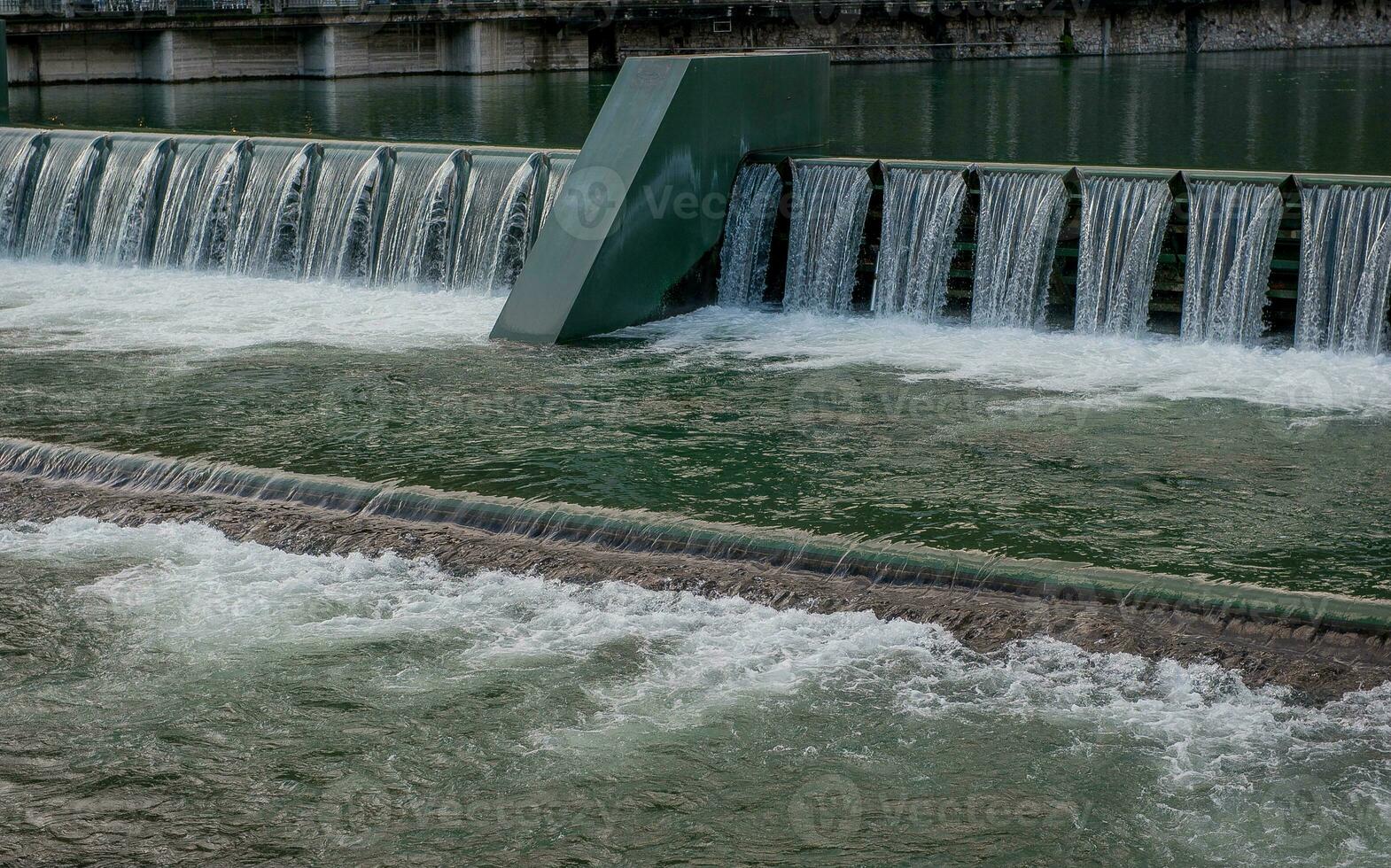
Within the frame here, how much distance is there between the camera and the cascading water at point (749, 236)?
547 inches

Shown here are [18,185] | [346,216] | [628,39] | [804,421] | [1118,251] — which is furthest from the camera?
[628,39]

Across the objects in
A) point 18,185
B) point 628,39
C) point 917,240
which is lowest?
point 917,240

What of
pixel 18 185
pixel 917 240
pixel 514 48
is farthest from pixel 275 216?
pixel 514 48

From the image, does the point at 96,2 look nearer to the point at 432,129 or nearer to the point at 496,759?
the point at 432,129

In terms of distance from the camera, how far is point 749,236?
13.9 metres

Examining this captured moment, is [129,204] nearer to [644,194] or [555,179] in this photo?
[555,179]

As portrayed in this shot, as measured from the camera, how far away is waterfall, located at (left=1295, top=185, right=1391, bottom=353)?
11453mm

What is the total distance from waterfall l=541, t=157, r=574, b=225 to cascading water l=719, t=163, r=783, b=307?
1455 mm

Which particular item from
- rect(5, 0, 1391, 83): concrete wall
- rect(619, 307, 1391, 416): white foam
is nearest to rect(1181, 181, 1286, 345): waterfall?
rect(619, 307, 1391, 416): white foam

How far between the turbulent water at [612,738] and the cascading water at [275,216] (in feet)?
27.7

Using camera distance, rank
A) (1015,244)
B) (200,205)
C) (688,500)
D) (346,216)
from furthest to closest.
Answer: (200,205) → (346,216) → (1015,244) → (688,500)

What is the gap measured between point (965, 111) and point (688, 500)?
2264 cm

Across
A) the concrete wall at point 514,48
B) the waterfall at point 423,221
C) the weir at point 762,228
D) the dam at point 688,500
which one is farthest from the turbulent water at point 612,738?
the concrete wall at point 514,48

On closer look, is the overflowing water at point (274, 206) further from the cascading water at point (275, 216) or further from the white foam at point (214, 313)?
the white foam at point (214, 313)
